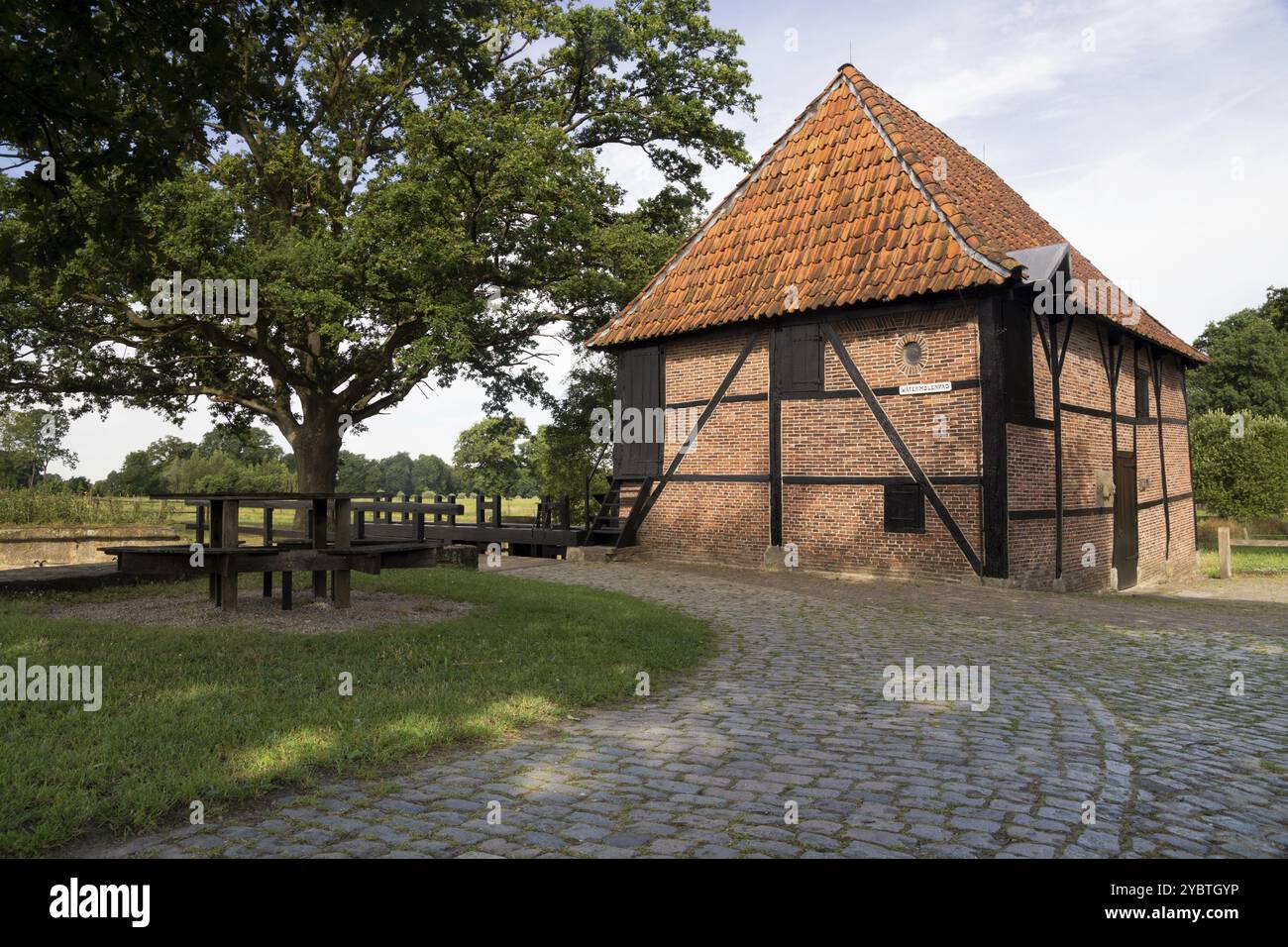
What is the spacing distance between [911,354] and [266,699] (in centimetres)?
1150

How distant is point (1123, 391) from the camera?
18.4m

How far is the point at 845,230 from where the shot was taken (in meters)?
15.5

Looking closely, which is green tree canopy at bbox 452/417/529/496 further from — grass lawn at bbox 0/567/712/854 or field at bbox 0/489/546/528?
grass lawn at bbox 0/567/712/854

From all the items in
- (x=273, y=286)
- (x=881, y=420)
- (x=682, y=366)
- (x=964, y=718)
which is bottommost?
(x=964, y=718)

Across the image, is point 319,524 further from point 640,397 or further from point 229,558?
point 640,397

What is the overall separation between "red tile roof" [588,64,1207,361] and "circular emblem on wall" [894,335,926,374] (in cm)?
80

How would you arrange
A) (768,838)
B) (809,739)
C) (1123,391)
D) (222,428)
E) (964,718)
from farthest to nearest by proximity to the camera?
(222,428)
(1123,391)
(964,718)
(809,739)
(768,838)

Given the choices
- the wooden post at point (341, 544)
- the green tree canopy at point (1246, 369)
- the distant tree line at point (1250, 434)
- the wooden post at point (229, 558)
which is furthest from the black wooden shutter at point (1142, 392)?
the green tree canopy at point (1246, 369)

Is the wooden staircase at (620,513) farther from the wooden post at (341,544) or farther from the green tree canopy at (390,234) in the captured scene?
the wooden post at (341,544)

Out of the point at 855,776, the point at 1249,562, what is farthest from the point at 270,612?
the point at 1249,562

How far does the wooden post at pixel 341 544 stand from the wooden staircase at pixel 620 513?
895cm
